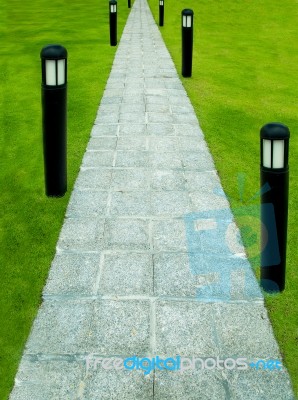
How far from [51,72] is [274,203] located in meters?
2.37

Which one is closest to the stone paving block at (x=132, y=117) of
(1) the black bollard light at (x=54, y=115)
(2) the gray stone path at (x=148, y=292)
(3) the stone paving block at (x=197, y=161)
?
(2) the gray stone path at (x=148, y=292)

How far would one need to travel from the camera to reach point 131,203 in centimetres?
474

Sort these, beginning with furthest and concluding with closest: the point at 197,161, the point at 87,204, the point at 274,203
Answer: the point at 197,161 → the point at 87,204 → the point at 274,203

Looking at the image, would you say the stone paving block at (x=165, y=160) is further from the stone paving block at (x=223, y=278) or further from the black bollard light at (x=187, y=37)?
the black bollard light at (x=187, y=37)

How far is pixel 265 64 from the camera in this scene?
1188cm

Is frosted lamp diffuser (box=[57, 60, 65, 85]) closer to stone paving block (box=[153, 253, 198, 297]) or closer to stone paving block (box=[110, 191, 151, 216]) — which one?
stone paving block (box=[110, 191, 151, 216])

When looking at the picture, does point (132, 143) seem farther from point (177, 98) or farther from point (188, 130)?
point (177, 98)

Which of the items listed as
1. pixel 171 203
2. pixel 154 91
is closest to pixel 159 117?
pixel 154 91

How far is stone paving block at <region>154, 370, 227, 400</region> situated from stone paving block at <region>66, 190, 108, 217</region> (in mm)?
2119

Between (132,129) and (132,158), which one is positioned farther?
(132,129)

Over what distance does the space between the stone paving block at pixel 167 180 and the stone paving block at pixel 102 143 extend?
1011mm

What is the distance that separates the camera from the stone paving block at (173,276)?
11.3 ft

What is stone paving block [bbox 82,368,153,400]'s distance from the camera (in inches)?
101

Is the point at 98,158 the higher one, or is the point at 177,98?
the point at 177,98
